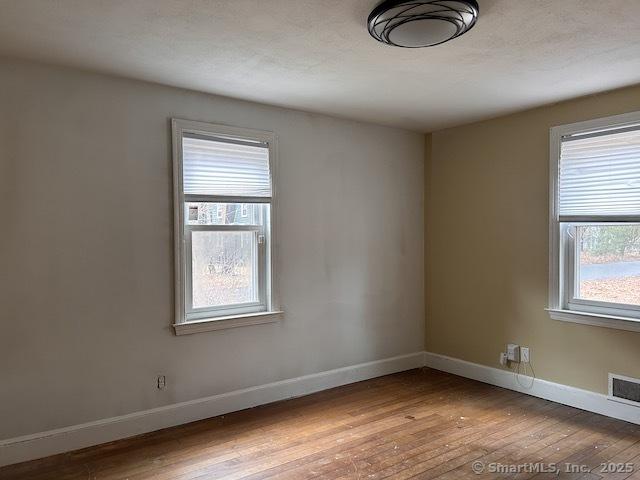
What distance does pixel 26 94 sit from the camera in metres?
3.02

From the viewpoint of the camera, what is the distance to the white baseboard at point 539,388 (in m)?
3.65

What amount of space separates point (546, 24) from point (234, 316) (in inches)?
115

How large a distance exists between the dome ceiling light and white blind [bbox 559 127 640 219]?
1935 mm

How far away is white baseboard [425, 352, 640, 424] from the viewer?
12.0ft

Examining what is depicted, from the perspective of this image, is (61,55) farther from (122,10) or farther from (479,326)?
(479,326)

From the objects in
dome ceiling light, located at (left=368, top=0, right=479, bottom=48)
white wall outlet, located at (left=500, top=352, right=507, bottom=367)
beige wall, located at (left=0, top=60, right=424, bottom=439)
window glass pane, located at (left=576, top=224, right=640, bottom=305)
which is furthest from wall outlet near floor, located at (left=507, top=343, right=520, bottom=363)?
dome ceiling light, located at (left=368, top=0, right=479, bottom=48)

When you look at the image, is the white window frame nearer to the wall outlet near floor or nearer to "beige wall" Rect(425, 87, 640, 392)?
"beige wall" Rect(425, 87, 640, 392)

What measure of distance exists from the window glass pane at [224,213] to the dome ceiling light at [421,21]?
1.86 meters

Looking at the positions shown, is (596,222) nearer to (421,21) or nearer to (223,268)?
(421,21)

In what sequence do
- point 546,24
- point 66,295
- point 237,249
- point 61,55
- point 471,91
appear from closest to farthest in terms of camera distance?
point 546,24
point 61,55
point 66,295
point 471,91
point 237,249

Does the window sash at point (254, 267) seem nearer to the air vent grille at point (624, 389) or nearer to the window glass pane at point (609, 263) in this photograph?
the window glass pane at point (609, 263)

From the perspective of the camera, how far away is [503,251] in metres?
4.45

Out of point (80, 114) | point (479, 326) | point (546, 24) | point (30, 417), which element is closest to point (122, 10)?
point (80, 114)

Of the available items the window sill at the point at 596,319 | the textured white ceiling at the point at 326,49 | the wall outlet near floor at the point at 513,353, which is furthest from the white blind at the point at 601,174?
the wall outlet near floor at the point at 513,353
